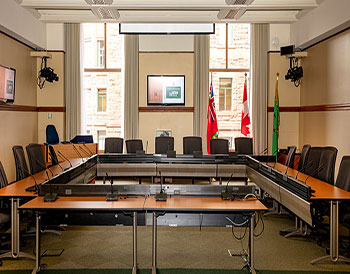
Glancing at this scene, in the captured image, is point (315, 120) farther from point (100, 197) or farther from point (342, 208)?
point (100, 197)

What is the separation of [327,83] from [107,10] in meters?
4.44

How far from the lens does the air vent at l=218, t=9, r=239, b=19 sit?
765 centimetres

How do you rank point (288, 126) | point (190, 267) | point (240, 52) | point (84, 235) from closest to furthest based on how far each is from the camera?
1. point (190, 267)
2. point (84, 235)
3. point (288, 126)
4. point (240, 52)

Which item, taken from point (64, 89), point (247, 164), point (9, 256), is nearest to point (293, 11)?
point (247, 164)

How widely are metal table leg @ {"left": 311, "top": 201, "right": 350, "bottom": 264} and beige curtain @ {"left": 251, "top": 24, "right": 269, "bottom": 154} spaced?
5.87 metres

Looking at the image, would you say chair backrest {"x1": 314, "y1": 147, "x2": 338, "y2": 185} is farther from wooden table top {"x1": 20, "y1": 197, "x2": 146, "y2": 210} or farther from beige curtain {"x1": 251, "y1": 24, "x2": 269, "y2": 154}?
beige curtain {"x1": 251, "y1": 24, "x2": 269, "y2": 154}

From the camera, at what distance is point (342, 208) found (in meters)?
4.56

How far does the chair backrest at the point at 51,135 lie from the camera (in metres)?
8.96

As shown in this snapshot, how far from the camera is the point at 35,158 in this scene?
19.2 ft

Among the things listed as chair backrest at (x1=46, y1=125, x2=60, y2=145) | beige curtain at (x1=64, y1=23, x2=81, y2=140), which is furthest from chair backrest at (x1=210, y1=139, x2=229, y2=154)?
beige curtain at (x1=64, y1=23, x2=81, y2=140)

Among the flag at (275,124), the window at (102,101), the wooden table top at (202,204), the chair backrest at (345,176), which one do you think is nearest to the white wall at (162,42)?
the window at (102,101)

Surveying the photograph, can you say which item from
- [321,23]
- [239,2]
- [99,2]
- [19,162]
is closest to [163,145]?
[99,2]

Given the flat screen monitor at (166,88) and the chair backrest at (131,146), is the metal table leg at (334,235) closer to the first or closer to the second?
the chair backrest at (131,146)

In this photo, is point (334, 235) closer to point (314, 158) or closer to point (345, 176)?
point (345, 176)
